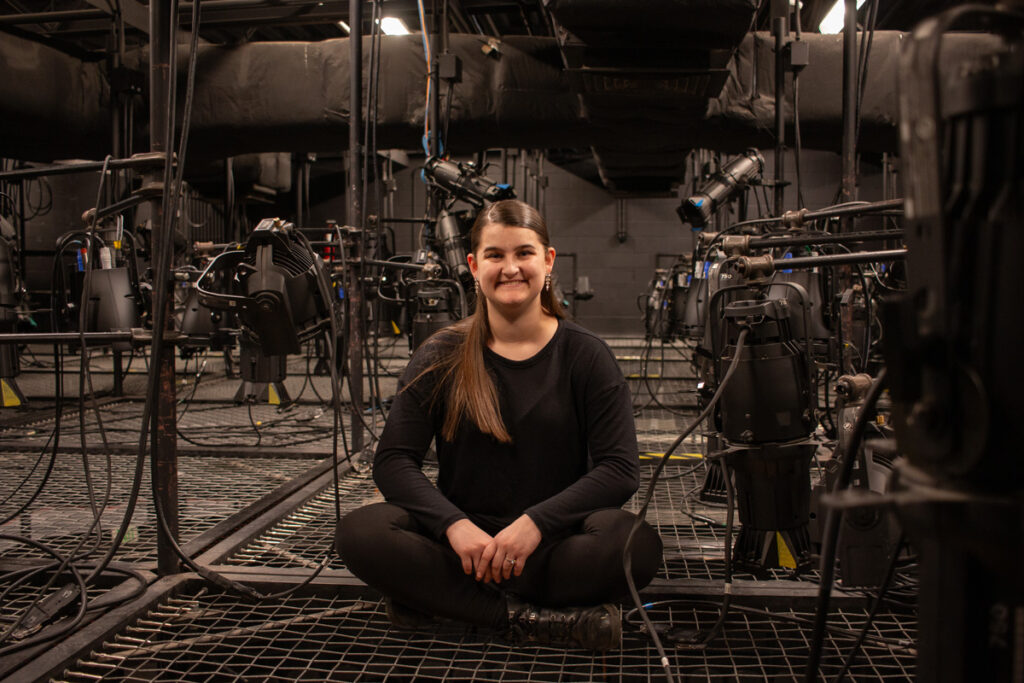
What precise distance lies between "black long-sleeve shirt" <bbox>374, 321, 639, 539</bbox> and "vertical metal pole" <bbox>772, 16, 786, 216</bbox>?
1553 millimetres

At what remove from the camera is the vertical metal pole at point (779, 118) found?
2838 mm

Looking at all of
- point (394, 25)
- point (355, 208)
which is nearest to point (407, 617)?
point (355, 208)

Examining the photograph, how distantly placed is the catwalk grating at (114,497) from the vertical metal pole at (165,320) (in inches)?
5.0

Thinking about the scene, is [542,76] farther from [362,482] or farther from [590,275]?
[590,275]

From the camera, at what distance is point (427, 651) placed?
1.42m

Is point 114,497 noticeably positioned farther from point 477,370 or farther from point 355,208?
point 477,370

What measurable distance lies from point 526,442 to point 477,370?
19cm

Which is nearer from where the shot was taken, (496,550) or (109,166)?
(496,550)

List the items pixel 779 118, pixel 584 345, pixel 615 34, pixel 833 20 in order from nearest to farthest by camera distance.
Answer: pixel 584 345 < pixel 779 118 < pixel 615 34 < pixel 833 20

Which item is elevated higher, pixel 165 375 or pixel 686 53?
pixel 686 53

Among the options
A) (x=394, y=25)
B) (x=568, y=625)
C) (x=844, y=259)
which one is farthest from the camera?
(x=394, y=25)

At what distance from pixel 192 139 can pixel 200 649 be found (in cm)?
422

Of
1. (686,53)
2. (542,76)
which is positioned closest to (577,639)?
(686,53)

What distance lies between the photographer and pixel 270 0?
4629mm
